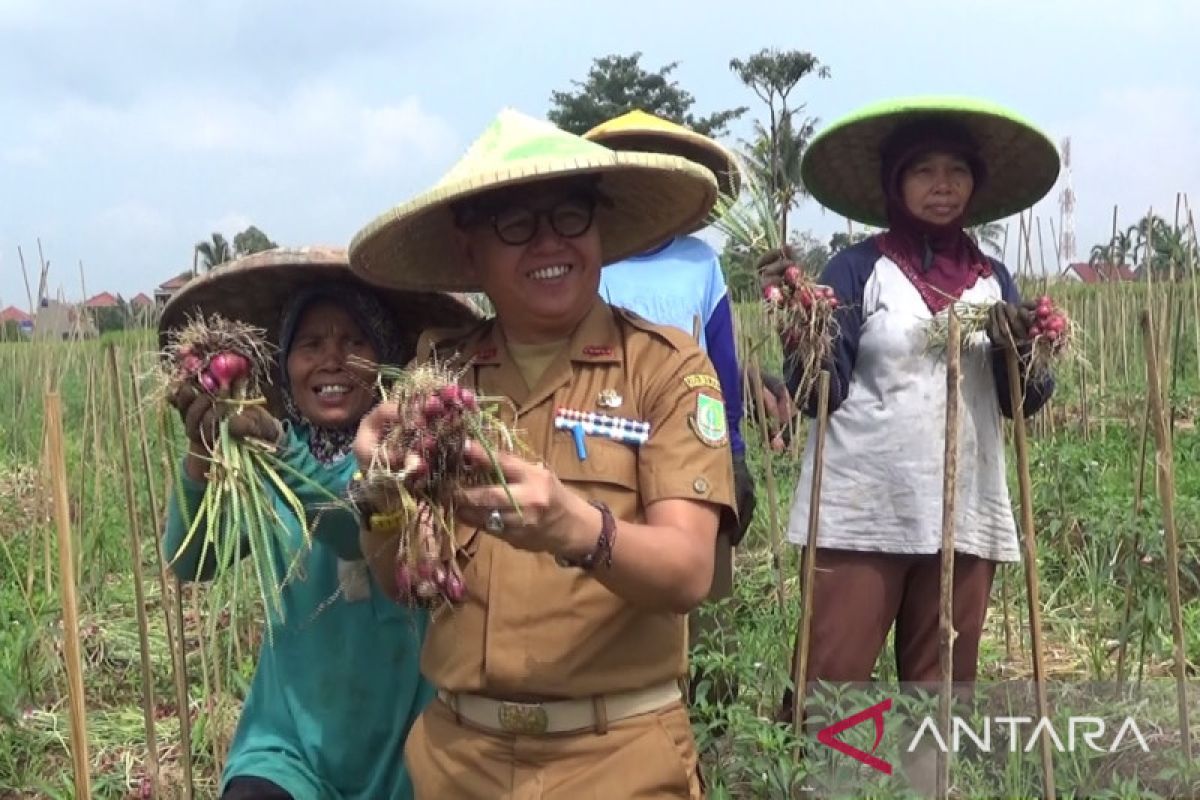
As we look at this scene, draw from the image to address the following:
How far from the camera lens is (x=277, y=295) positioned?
169 cm

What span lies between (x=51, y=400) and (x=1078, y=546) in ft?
10.7

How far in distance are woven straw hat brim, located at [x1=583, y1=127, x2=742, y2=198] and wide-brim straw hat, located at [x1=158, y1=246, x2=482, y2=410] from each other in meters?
0.69

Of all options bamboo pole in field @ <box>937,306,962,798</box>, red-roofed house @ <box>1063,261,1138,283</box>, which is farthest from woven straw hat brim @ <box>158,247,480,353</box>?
red-roofed house @ <box>1063,261,1138,283</box>

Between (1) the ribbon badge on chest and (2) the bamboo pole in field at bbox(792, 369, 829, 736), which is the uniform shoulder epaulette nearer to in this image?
(1) the ribbon badge on chest

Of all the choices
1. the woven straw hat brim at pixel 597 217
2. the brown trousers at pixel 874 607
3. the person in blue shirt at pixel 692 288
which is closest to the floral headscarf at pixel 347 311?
the woven straw hat brim at pixel 597 217

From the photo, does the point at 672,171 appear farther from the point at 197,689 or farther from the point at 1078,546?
the point at 1078,546

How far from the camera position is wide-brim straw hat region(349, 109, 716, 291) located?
1231 millimetres

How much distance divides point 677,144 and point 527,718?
4.71ft

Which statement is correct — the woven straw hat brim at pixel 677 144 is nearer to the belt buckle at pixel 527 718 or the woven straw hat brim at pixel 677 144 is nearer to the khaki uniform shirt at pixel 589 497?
the khaki uniform shirt at pixel 589 497

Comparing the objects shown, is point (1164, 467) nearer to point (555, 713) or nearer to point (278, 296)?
point (555, 713)

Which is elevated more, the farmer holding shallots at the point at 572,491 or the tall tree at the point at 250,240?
the tall tree at the point at 250,240

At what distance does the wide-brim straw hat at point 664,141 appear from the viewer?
2.29m

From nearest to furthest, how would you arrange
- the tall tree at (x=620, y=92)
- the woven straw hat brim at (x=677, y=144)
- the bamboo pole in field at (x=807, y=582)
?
1. the bamboo pole in field at (x=807, y=582)
2. the woven straw hat brim at (x=677, y=144)
3. the tall tree at (x=620, y=92)

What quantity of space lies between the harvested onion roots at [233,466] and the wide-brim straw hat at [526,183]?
8.4 inches
